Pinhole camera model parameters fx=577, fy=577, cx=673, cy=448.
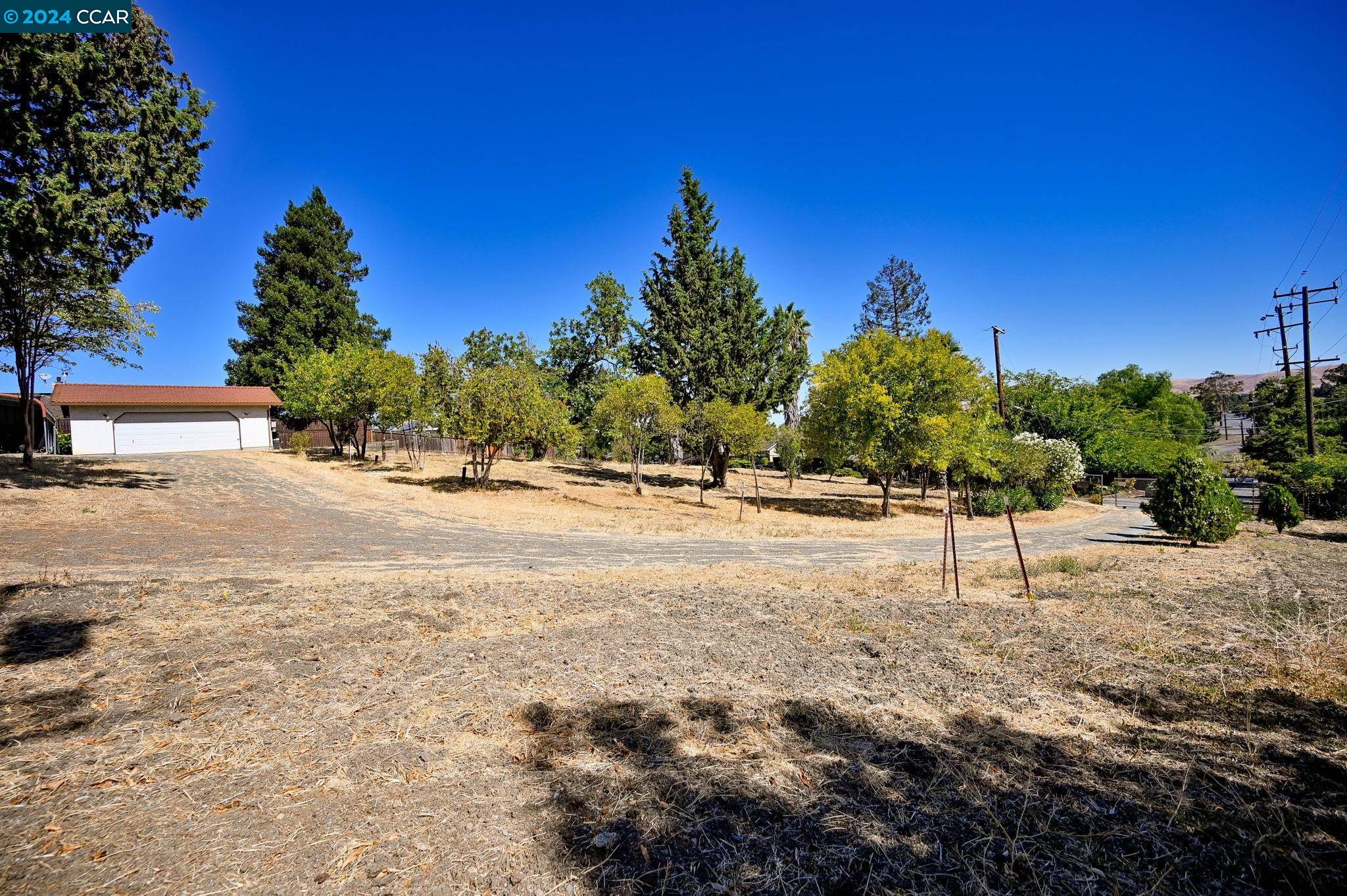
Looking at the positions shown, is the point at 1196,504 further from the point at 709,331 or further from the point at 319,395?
the point at 319,395

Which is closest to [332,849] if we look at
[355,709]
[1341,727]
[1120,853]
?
[355,709]

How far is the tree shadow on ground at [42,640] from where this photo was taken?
479 centimetres

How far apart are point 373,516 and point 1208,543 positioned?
832 inches

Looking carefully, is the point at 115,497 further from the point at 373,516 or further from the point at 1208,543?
the point at 1208,543

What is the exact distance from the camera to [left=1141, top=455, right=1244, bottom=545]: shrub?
13.7m

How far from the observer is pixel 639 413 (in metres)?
24.4

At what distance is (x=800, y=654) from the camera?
5637mm

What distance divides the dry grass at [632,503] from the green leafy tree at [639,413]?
2537 mm

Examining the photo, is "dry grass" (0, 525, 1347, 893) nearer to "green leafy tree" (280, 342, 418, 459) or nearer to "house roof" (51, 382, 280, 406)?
"green leafy tree" (280, 342, 418, 459)

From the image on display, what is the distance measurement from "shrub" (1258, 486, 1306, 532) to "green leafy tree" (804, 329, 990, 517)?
827 cm

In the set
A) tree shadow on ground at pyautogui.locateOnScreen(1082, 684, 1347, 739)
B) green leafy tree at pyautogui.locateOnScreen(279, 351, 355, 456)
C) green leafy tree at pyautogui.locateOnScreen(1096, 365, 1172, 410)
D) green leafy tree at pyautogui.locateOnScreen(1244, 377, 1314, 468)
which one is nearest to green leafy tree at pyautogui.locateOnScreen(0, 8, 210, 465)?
green leafy tree at pyautogui.locateOnScreen(279, 351, 355, 456)

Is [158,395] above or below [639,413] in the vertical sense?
above

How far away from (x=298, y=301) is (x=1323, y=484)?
58712 millimetres

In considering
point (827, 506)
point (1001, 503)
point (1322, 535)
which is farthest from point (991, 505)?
point (1322, 535)
